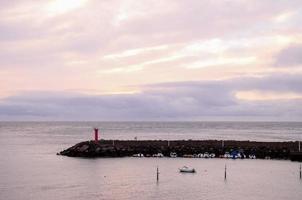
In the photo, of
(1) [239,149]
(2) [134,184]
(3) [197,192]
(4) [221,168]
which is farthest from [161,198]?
(1) [239,149]

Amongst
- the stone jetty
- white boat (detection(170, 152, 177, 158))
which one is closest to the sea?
white boat (detection(170, 152, 177, 158))

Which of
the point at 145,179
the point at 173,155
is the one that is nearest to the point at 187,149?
the point at 173,155

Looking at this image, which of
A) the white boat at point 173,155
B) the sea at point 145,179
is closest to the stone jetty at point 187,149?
the white boat at point 173,155

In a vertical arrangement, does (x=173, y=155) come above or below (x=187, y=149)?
below

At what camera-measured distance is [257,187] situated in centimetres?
5594

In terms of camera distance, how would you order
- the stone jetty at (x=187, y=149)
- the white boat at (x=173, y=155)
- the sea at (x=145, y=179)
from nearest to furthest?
the sea at (x=145, y=179) < the stone jetty at (x=187, y=149) < the white boat at (x=173, y=155)

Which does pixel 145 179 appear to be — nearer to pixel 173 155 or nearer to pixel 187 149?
pixel 173 155

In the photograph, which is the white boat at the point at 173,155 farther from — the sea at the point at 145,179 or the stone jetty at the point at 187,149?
the sea at the point at 145,179

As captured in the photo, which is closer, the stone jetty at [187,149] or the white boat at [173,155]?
the stone jetty at [187,149]

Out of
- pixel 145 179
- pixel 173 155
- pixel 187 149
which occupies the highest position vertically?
pixel 187 149

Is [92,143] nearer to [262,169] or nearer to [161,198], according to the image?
[262,169]

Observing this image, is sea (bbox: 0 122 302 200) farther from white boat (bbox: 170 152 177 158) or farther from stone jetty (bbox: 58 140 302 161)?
stone jetty (bbox: 58 140 302 161)

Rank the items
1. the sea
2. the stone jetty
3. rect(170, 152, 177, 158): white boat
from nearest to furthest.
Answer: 1. the sea
2. the stone jetty
3. rect(170, 152, 177, 158): white boat

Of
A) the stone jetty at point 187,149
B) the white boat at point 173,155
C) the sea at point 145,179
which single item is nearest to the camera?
the sea at point 145,179
